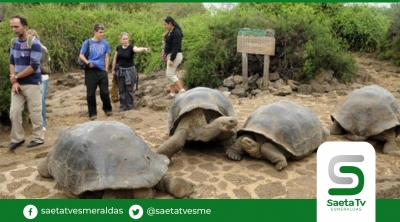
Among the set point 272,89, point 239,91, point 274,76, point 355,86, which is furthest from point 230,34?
point 355,86

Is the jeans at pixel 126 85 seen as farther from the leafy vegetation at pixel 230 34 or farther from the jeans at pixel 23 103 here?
the jeans at pixel 23 103

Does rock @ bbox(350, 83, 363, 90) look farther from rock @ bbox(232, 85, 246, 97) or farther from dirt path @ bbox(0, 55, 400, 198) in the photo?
dirt path @ bbox(0, 55, 400, 198)

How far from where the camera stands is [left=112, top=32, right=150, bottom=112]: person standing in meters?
7.42

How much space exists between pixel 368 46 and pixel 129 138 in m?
13.1

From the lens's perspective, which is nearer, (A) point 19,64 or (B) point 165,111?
(A) point 19,64

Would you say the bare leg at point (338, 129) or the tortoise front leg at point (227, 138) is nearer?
the tortoise front leg at point (227, 138)

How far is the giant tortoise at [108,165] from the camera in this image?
3.58m

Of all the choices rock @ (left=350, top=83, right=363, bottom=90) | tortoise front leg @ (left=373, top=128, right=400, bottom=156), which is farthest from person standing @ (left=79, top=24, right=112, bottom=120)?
rock @ (left=350, top=83, right=363, bottom=90)

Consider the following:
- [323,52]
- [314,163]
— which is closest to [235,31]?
[323,52]

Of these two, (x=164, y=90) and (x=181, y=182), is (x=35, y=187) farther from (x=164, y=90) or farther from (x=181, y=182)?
(x=164, y=90)

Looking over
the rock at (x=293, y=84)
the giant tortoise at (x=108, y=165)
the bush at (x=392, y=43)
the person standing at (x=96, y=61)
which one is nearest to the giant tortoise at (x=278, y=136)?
the giant tortoise at (x=108, y=165)

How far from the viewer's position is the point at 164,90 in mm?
9711

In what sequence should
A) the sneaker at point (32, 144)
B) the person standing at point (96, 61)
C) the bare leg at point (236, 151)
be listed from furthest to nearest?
1. the person standing at point (96, 61)
2. the sneaker at point (32, 144)
3. the bare leg at point (236, 151)

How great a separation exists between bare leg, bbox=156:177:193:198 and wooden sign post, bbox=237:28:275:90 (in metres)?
5.69
